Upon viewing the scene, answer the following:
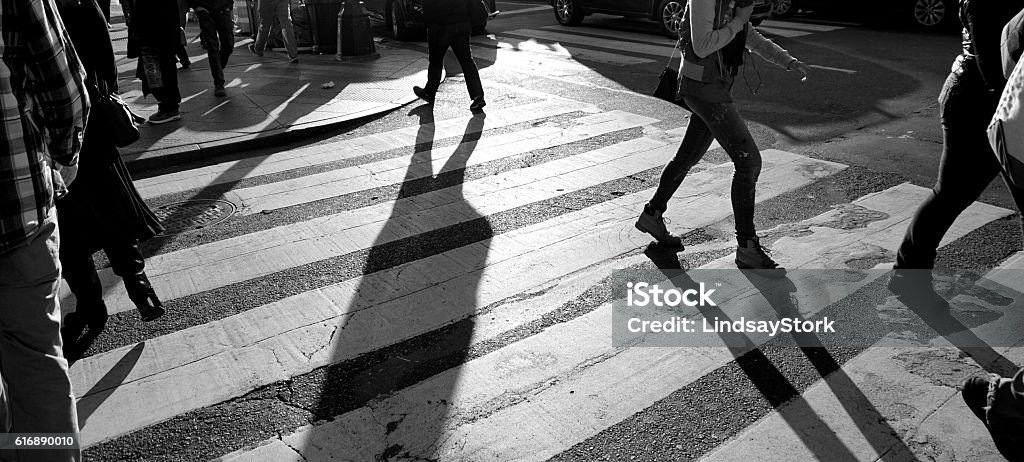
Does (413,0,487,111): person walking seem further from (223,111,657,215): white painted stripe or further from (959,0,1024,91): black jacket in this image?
(959,0,1024,91): black jacket

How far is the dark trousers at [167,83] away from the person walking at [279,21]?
3.86 m

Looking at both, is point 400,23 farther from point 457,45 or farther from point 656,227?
point 656,227

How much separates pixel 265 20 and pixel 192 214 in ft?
24.3

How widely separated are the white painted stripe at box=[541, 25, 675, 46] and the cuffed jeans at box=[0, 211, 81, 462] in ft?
40.2

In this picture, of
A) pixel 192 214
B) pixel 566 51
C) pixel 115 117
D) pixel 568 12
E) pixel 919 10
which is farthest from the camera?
pixel 568 12

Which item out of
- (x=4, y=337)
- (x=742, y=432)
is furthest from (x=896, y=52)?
(x=4, y=337)

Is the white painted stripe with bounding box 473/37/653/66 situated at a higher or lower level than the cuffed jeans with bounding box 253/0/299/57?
lower

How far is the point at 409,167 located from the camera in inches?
272

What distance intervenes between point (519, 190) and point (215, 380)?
A: 122 inches

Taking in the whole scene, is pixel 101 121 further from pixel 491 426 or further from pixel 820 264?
pixel 820 264

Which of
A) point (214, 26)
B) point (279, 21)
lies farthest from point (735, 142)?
point (279, 21)

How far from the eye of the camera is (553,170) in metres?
6.71

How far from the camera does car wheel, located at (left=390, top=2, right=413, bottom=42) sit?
1491 centimetres

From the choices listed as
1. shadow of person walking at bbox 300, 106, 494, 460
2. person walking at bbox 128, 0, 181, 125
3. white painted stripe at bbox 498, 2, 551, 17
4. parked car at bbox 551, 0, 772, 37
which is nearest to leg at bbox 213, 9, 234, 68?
person walking at bbox 128, 0, 181, 125
